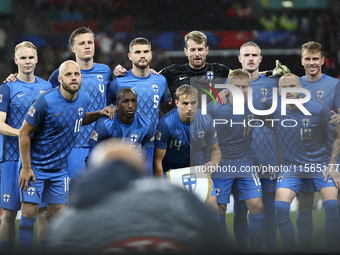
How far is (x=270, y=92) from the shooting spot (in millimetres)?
6012

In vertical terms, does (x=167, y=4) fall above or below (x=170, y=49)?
above

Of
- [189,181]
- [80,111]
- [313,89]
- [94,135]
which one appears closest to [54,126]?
[80,111]

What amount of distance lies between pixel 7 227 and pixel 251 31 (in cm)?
617

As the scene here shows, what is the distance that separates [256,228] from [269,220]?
0.30 meters

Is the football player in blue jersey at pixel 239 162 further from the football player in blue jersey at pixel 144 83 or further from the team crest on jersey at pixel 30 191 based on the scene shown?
the team crest on jersey at pixel 30 191

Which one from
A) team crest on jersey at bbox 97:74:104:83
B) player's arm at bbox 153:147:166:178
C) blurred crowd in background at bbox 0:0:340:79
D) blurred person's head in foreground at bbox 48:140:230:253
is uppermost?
blurred crowd in background at bbox 0:0:340:79

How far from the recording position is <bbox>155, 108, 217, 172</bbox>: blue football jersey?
18.6 feet

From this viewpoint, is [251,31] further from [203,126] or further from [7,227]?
[7,227]

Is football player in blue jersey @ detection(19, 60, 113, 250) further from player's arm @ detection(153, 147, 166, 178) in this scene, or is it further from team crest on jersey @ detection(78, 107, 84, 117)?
player's arm @ detection(153, 147, 166, 178)

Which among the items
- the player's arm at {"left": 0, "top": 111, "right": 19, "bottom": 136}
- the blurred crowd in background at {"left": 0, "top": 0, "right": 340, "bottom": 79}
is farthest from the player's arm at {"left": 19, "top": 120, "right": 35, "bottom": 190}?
the blurred crowd in background at {"left": 0, "top": 0, "right": 340, "bottom": 79}

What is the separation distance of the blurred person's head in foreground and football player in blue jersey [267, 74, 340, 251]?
437 centimetres

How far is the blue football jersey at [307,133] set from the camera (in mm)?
5832

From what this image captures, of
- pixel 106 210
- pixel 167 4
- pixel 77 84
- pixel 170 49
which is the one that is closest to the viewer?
pixel 106 210

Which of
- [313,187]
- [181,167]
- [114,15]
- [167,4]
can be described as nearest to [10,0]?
[114,15]
